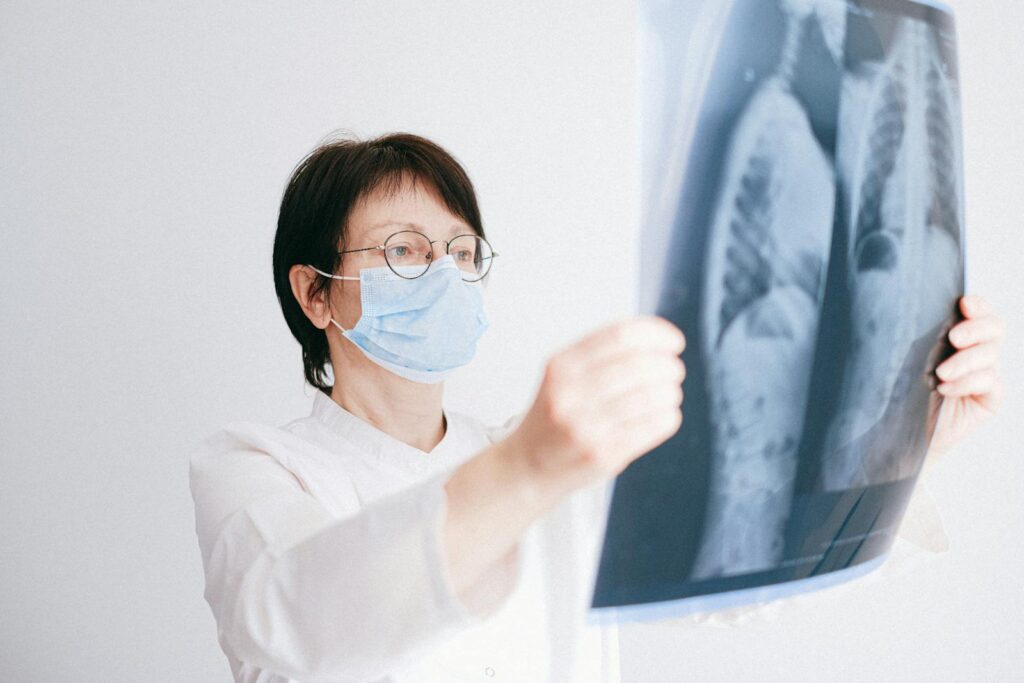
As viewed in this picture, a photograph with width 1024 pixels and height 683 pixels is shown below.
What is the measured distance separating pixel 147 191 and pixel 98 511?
589 mm

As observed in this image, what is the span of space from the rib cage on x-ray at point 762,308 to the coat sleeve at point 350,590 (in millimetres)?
132

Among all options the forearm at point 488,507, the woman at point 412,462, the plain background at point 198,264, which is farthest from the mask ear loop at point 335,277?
the forearm at point 488,507

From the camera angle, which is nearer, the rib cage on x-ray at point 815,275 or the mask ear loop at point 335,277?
the rib cage on x-ray at point 815,275

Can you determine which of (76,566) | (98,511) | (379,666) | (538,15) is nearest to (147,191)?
(98,511)

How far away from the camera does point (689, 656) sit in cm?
187

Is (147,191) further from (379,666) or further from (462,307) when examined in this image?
(379,666)

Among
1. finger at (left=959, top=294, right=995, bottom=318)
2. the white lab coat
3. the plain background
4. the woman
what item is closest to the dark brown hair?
the woman

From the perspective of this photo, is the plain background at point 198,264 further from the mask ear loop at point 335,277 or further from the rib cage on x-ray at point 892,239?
the rib cage on x-ray at point 892,239

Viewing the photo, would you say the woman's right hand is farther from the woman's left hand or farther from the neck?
the neck

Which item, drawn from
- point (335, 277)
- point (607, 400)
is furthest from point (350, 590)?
point (335, 277)

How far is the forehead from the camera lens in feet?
3.60

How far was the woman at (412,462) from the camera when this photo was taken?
0.44m

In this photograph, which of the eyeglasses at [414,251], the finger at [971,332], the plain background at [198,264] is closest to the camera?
the finger at [971,332]

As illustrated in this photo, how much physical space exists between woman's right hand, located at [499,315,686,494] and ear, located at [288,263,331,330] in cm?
79
